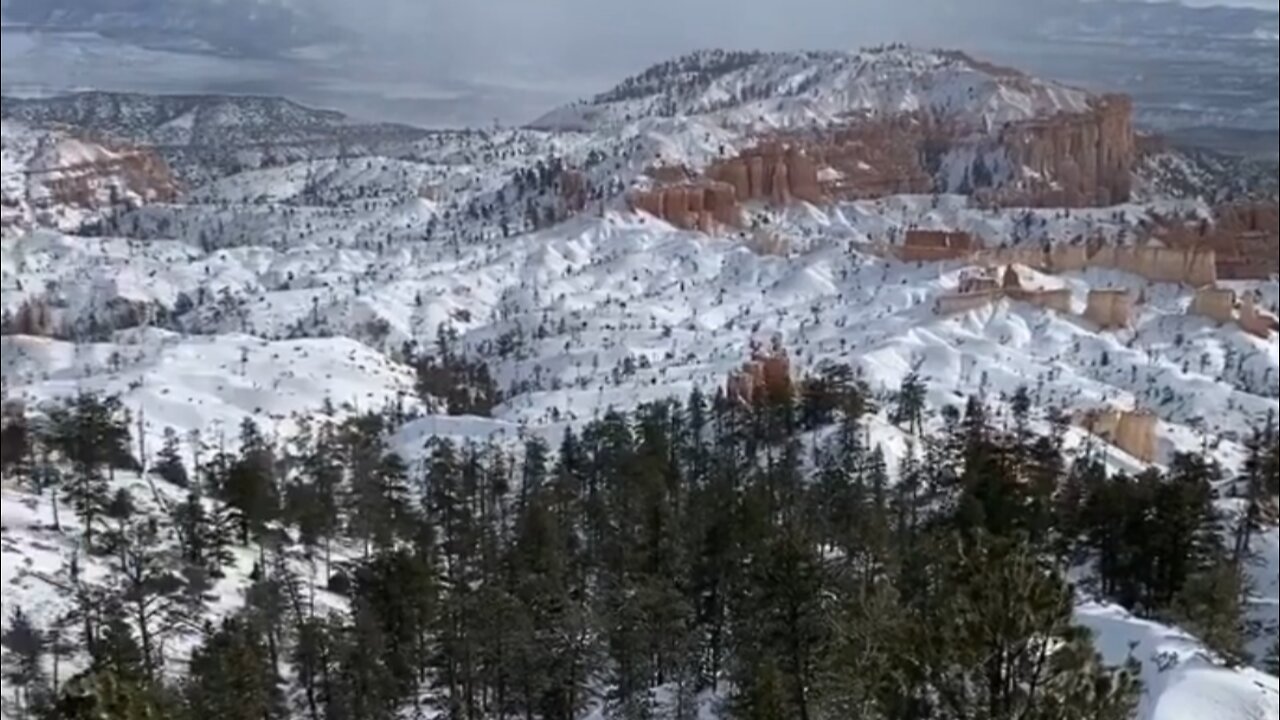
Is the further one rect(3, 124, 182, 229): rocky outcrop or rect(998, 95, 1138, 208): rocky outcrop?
rect(998, 95, 1138, 208): rocky outcrop

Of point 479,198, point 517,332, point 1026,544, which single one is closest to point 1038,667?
point 1026,544

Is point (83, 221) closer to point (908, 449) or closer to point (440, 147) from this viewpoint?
point (440, 147)

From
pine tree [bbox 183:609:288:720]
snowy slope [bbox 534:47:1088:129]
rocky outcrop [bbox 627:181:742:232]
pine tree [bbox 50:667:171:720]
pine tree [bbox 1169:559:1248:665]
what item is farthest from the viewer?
rocky outcrop [bbox 627:181:742:232]

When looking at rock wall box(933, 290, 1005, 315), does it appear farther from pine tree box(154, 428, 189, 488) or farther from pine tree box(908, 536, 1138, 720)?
pine tree box(908, 536, 1138, 720)

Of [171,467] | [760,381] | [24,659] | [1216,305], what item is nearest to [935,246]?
[1216,305]

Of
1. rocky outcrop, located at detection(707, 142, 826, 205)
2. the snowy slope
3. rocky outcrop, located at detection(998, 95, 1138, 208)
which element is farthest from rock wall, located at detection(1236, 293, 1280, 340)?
rocky outcrop, located at detection(707, 142, 826, 205)

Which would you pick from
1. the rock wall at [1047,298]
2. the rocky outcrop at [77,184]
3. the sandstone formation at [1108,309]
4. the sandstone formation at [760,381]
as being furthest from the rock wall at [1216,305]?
the rocky outcrop at [77,184]
